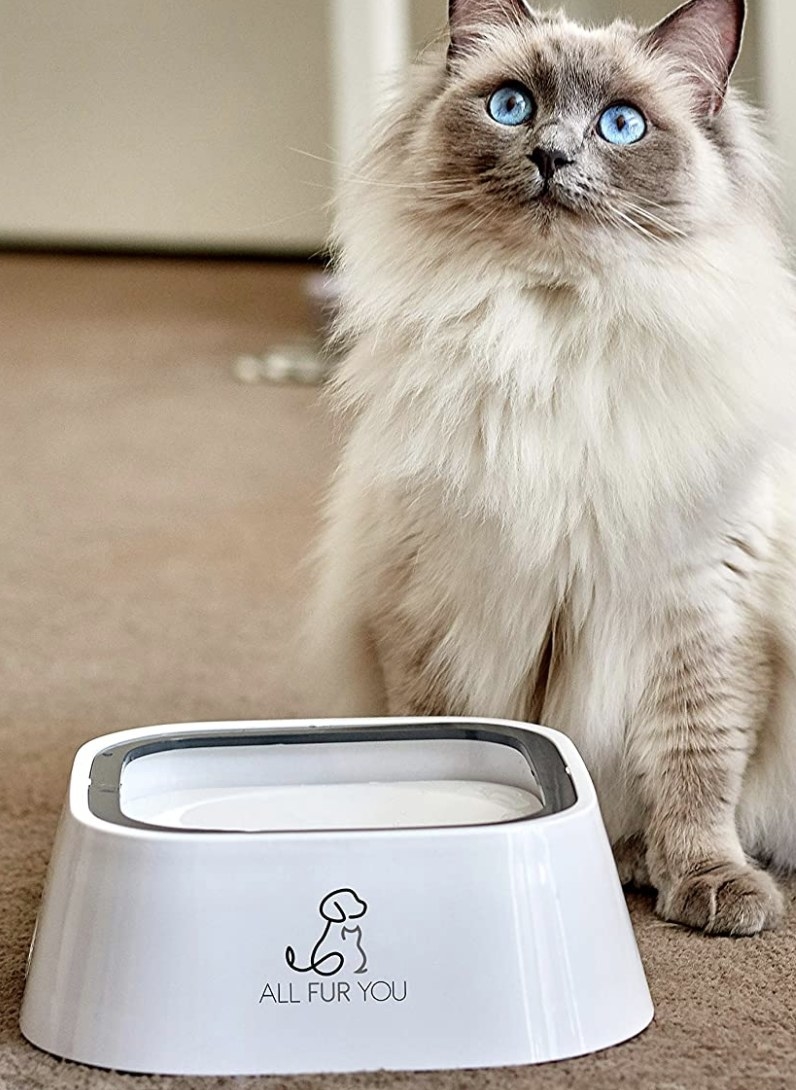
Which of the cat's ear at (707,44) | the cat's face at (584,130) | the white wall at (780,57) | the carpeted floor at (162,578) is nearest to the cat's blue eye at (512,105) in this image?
the cat's face at (584,130)

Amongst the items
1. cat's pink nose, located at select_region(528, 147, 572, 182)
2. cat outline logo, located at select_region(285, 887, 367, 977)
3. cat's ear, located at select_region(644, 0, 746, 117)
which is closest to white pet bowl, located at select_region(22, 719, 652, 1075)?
cat outline logo, located at select_region(285, 887, 367, 977)

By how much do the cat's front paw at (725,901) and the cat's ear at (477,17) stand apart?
75 centimetres

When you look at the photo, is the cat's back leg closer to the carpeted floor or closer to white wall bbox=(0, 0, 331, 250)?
the carpeted floor

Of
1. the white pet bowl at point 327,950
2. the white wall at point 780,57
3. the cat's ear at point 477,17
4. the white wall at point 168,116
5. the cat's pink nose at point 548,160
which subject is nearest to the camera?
the white pet bowl at point 327,950

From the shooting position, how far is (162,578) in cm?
258

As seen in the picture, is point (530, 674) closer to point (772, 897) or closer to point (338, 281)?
point (772, 897)

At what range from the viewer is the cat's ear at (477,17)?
4.51ft

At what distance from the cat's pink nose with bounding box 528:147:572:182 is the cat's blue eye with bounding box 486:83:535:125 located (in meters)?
0.06

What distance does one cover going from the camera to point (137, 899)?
1050 mm

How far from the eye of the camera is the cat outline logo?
1.05 metres

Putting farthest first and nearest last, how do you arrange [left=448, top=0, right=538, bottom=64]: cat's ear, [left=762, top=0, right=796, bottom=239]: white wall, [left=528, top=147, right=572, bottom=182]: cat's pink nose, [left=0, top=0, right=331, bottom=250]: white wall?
1. [left=0, top=0, right=331, bottom=250]: white wall
2. [left=762, top=0, right=796, bottom=239]: white wall
3. [left=448, top=0, right=538, bottom=64]: cat's ear
4. [left=528, top=147, right=572, bottom=182]: cat's pink nose

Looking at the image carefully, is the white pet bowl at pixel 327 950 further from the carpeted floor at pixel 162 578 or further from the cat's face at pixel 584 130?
the cat's face at pixel 584 130

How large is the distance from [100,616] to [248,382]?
6.04 feet

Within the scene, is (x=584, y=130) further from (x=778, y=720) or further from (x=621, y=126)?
(x=778, y=720)
